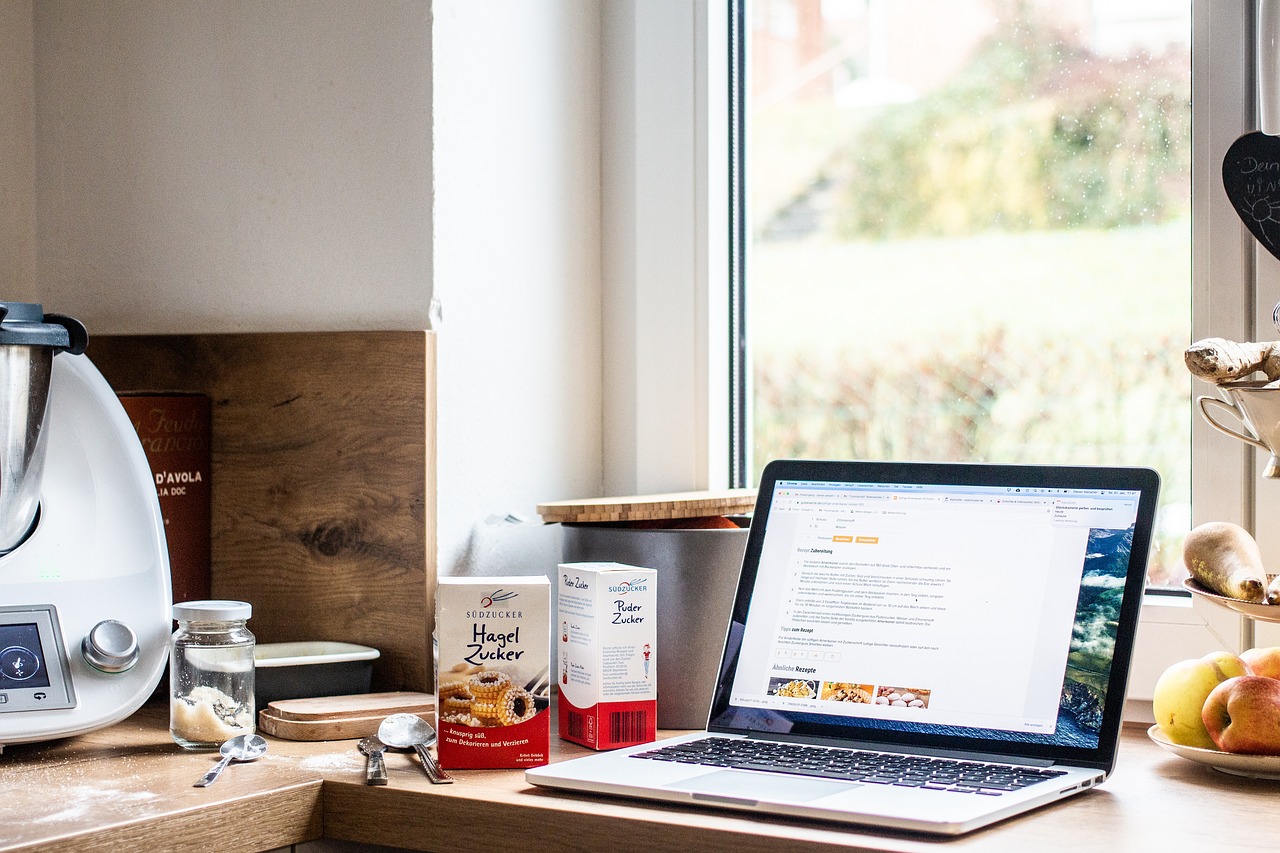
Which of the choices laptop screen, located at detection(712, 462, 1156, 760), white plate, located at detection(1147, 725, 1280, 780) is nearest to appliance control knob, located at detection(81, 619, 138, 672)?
laptop screen, located at detection(712, 462, 1156, 760)

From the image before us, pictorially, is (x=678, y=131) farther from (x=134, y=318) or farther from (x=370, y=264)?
(x=134, y=318)

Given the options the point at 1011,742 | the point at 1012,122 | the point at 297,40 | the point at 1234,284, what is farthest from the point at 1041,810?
the point at 297,40

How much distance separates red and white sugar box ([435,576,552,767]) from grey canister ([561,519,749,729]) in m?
0.17

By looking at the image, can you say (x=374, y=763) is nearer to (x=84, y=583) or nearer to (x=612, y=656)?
(x=612, y=656)

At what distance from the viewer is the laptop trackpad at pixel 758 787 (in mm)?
889

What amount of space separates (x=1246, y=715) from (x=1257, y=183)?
46 cm

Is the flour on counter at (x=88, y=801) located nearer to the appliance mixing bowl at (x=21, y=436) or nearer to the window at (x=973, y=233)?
the appliance mixing bowl at (x=21, y=436)

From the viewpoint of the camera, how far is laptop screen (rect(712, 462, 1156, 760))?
39.9 inches

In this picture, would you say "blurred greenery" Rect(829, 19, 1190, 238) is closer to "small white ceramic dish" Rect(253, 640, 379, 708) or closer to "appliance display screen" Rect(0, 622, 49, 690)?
A: "small white ceramic dish" Rect(253, 640, 379, 708)

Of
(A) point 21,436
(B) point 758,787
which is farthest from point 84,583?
(B) point 758,787

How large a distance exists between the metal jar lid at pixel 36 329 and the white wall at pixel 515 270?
0.34 m

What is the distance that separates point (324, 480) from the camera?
137 centimetres

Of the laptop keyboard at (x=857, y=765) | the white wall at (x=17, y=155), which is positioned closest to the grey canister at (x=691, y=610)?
the laptop keyboard at (x=857, y=765)

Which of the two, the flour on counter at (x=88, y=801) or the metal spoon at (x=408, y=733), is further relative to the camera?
the metal spoon at (x=408, y=733)
